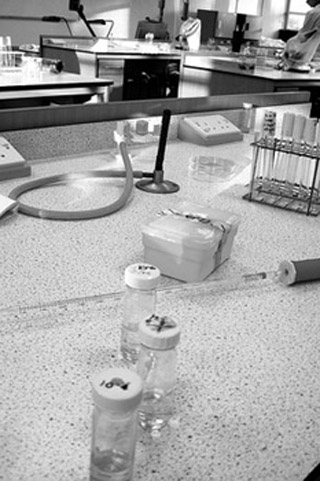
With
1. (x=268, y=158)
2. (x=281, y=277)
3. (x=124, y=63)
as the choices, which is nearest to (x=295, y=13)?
(x=124, y=63)

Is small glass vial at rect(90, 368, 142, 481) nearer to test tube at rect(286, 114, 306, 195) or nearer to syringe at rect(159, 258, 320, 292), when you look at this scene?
syringe at rect(159, 258, 320, 292)

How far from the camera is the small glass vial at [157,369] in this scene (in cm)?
56

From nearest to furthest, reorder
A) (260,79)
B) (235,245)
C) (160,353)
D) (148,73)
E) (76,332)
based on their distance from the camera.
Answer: (160,353)
(76,332)
(235,245)
(260,79)
(148,73)

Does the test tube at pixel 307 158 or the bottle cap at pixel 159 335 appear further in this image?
the test tube at pixel 307 158

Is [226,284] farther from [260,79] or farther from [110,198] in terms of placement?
[260,79]

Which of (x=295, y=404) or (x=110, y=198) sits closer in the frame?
(x=295, y=404)

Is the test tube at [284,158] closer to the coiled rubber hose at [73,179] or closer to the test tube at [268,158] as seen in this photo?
the test tube at [268,158]

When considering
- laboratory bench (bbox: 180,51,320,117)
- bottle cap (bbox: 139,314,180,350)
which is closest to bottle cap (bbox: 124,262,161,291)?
bottle cap (bbox: 139,314,180,350)

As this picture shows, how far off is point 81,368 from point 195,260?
0.29 m

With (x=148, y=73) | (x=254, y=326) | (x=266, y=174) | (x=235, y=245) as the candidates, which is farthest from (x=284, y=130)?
(x=148, y=73)

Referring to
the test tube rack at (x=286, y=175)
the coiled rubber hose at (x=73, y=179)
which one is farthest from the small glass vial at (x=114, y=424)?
the test tube rack at (x=286, y=175)

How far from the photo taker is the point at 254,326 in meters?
0.80

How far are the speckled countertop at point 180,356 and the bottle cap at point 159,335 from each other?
95mm

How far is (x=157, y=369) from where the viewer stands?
603 millimetres
